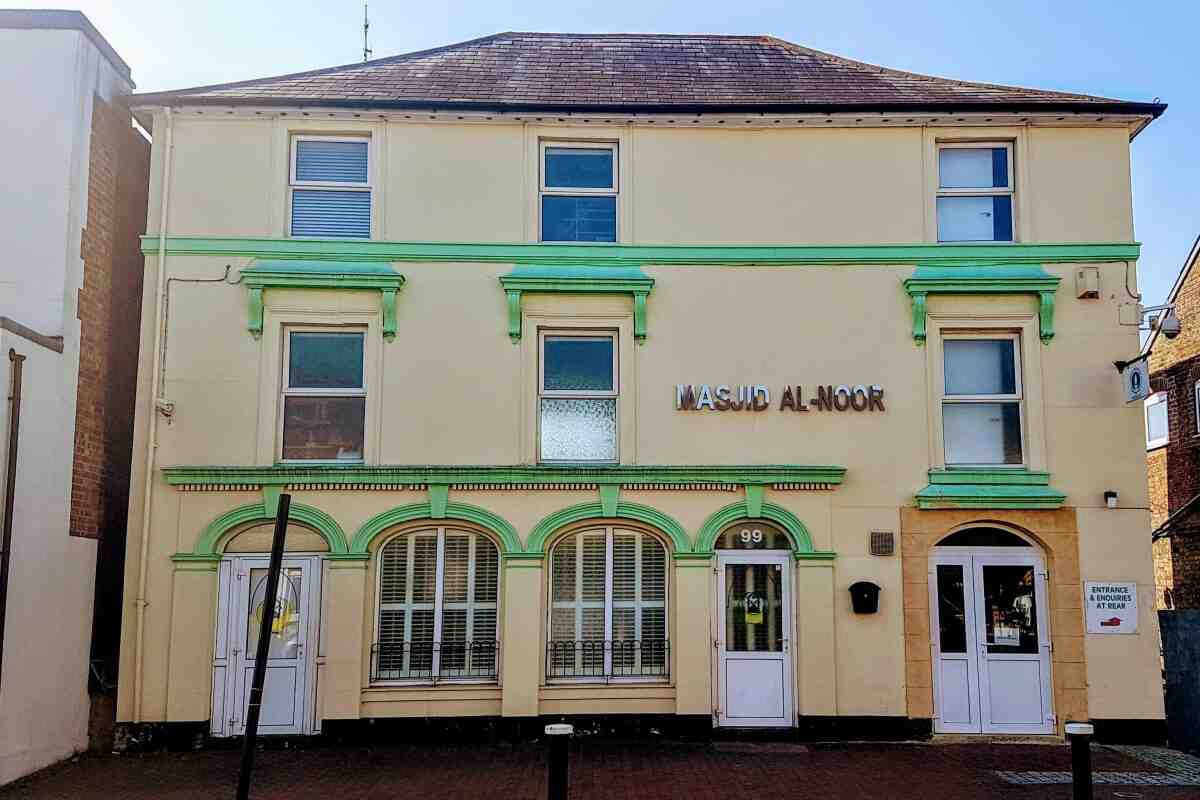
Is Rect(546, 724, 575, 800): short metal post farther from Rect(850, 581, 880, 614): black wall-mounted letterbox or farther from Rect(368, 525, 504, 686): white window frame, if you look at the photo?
Rect(850, 581, 880, 614): black wall-mounted letterbox

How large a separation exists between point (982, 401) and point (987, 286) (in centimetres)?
135

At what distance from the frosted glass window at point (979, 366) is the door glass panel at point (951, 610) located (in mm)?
2125

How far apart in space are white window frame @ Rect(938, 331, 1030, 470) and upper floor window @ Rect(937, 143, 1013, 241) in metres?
1.19

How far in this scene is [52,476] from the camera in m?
10.4

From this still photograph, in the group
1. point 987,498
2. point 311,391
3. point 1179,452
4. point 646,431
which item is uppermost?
point 311,391

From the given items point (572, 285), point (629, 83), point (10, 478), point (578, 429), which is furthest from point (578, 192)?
point (10, 478)

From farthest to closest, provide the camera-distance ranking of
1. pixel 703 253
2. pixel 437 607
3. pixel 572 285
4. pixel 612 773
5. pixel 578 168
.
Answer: pixel 578 168 < pixel 703 253 < pixel 572 285 < pixel 437 607 < pixel 612 773

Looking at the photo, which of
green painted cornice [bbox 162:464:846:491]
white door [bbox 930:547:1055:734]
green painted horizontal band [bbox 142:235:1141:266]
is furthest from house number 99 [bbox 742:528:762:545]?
green painted horizontal band [bbox 142:235:1141:266]

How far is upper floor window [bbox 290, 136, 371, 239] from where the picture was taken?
12086 millimetres

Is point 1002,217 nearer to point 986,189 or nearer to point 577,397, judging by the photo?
point 986,189

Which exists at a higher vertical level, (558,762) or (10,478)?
(10,478)

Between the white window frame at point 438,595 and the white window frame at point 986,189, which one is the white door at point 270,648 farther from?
the white window frame at point 986,189

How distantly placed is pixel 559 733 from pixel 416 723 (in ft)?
15.5

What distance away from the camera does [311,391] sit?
1176 cm
